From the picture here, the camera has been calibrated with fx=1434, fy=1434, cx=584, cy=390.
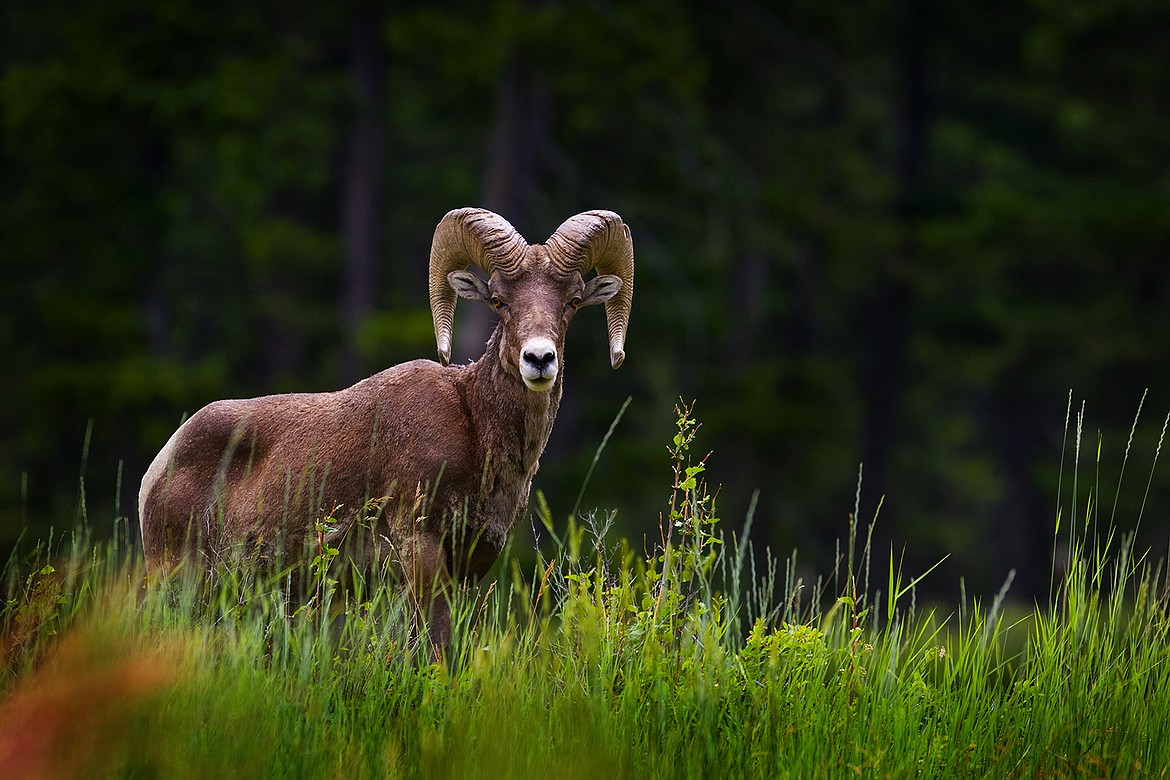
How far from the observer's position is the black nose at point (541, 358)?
5910 millimetres

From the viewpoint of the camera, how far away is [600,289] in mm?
6801

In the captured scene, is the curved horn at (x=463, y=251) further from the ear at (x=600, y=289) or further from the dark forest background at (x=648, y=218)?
the dark forest background at (x=648, y=218)

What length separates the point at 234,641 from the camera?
4.81 m

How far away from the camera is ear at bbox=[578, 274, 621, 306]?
6.73 metres

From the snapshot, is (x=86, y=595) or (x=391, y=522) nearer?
(x=86, y=595)

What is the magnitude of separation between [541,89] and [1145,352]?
10.9m

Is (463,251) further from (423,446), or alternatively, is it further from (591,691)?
(591,691)

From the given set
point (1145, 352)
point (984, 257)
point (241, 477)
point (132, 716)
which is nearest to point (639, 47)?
point (984, 257)

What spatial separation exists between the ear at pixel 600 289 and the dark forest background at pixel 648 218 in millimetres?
10215

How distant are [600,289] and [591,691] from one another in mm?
2463

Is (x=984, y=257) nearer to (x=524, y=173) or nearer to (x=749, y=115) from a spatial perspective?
(x=749, y=115)

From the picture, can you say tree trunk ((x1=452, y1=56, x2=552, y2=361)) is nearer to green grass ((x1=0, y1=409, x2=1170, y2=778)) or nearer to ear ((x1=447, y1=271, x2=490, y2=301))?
ear ((x1=447, y1=271, x2=490, y2=301))

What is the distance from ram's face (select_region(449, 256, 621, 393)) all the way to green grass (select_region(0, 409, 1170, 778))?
1.05 metres

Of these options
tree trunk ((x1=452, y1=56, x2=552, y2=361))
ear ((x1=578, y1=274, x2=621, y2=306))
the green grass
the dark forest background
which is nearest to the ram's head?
ear ((x1=578, y1=274, x2=621, y2=306))
